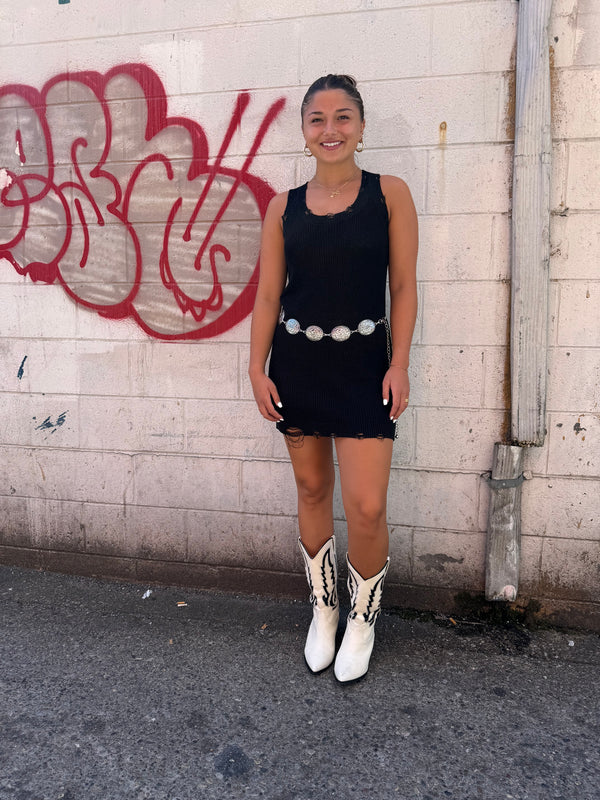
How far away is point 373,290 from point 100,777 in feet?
5.27

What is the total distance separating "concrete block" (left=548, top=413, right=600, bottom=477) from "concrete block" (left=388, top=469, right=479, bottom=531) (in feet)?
1.06

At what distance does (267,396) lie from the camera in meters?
1.96

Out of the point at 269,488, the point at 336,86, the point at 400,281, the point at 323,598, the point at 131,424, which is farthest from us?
the point at 131,424

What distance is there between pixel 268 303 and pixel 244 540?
3.78ft

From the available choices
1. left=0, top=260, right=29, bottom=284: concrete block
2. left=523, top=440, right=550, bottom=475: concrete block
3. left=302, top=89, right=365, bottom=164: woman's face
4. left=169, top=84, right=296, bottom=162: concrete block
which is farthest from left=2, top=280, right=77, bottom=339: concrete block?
left=523, top=440, right=550, bottom=475: concrete block

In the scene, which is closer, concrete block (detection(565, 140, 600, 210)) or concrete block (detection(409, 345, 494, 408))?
concrete block (detection(565, 140, 600, 210))

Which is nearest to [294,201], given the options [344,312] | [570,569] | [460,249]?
[344,312]

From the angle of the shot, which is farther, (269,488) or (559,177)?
(269,488)

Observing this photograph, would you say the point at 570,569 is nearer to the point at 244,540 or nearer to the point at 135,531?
the point at 244,540

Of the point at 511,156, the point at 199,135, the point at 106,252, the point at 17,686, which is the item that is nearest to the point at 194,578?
the point at 17,686

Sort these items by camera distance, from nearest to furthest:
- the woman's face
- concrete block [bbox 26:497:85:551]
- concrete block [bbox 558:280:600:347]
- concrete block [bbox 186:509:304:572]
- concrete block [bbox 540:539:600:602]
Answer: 1. the woman's face
2. concrete block [bbox 558:280:600:347]
3. concrete block [bbox 540:539:600:602]
4. concrete block [bbox 186:509:304:572]
5. concrete block [bbox 26:497:85:551]

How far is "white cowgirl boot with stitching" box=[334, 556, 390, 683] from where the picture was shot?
2.00 metres

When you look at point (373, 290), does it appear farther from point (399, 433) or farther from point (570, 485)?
point (570, 485)

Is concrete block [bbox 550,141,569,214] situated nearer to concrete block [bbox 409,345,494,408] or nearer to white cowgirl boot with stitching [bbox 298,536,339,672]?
concrete block [bbox 409,345,494,408]
